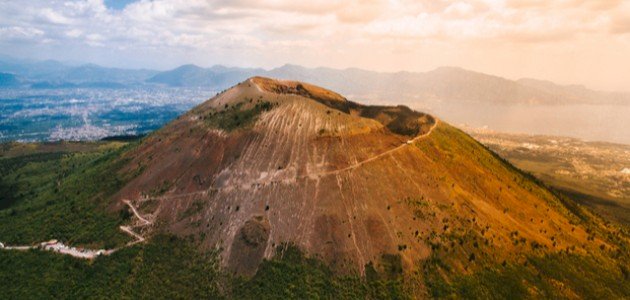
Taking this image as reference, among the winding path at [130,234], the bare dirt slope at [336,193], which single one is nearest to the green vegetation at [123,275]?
the winding path at [130,234]

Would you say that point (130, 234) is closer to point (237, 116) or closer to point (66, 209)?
point (66, 209)

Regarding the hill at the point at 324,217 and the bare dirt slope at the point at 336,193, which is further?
the bare dirt slope at the point at 336,193

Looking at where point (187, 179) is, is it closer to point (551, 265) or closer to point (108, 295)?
point (108, 295)

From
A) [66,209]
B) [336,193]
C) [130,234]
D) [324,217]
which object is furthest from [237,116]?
[66,209]

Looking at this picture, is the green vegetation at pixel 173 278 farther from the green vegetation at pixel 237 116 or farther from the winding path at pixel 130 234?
the green vegetation at pixel 237 116

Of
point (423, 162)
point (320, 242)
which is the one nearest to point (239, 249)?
point (320, 242)

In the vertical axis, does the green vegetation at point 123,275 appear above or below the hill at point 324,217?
below
